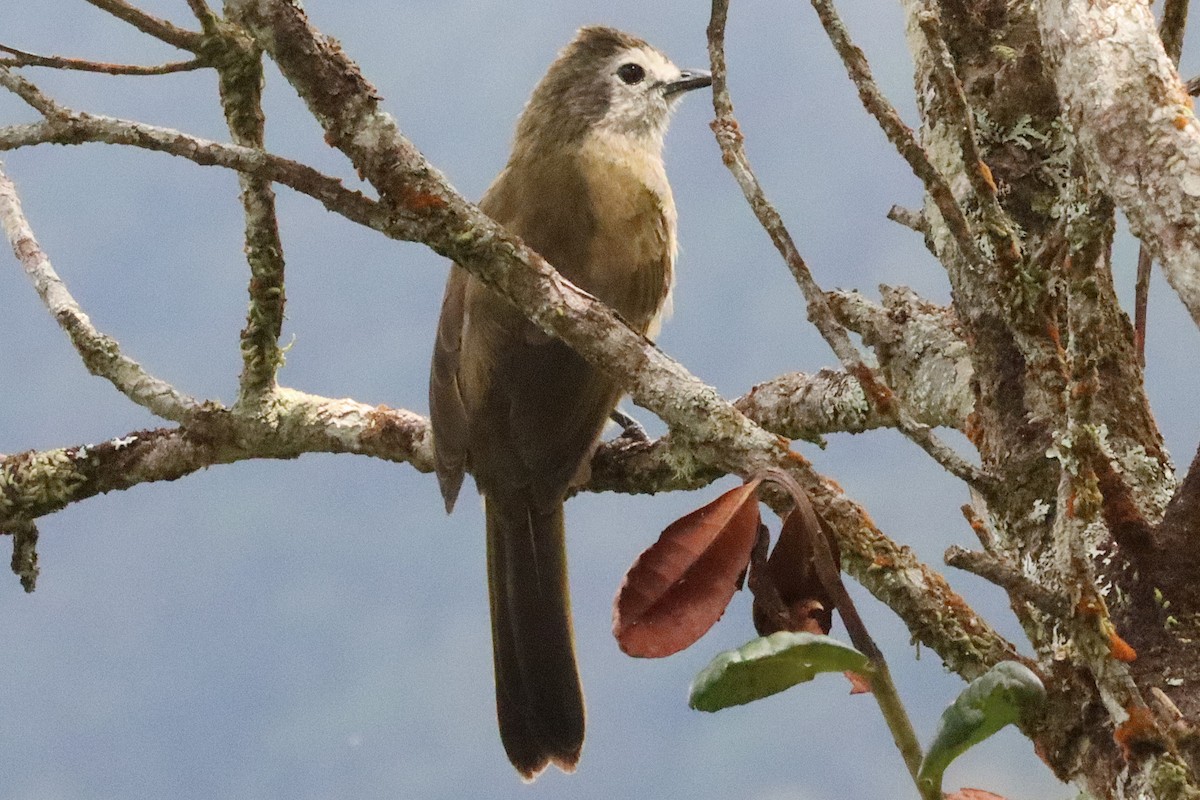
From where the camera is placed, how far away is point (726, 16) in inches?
81.4

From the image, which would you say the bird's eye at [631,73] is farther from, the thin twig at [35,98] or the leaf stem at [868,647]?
the leaf stem at [868,647]

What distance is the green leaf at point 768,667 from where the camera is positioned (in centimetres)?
132

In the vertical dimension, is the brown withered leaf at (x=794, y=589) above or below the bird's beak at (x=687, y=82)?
below

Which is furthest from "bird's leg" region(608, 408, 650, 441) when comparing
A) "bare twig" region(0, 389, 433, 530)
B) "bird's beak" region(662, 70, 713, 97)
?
"bird's beak" region(662, 70, 713, 97)

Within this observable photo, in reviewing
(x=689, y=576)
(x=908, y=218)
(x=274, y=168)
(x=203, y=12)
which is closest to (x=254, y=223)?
(x=203, y=12)

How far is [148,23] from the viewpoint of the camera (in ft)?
8.54

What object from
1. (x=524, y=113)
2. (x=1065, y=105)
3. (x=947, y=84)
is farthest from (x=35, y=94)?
(x=524, y=113)

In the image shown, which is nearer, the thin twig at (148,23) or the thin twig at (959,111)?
the thin twig at (959,111)

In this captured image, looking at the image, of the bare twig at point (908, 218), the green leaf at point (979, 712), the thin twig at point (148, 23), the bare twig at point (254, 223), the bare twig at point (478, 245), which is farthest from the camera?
the bare twig at point (254, 223)

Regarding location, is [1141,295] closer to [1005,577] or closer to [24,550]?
[1005,577]

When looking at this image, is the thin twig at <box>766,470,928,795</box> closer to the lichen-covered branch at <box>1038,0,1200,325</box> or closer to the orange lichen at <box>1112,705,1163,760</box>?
the orange lichen at <box>1112,705,1163,760</box>

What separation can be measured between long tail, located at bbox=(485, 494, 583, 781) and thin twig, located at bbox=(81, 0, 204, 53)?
139cm

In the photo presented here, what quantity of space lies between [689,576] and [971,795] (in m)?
0.39

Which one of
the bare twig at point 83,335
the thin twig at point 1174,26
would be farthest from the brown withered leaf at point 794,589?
the bare twig at point 83,335
